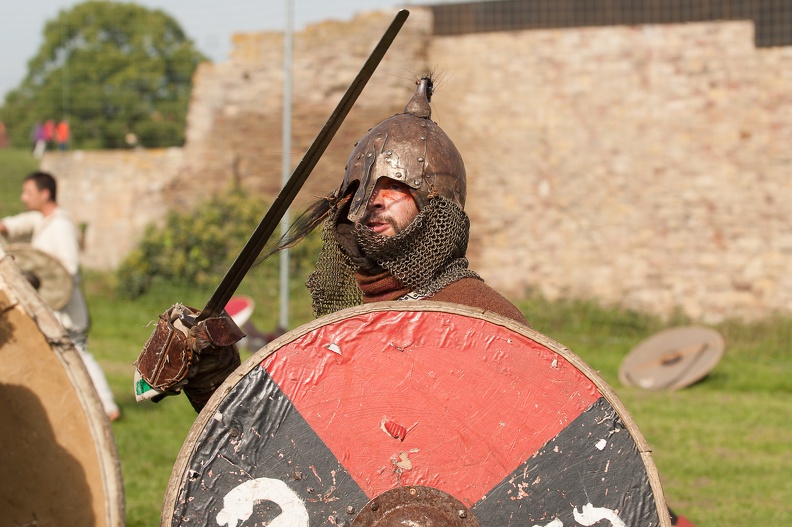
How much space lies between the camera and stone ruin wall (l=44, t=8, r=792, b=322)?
11.5 m

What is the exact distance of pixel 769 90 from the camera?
11.5 meters

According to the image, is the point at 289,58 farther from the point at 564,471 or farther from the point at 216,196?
the point at 564,471

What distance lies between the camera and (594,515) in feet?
7.26

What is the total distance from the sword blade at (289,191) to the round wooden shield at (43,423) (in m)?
0.38

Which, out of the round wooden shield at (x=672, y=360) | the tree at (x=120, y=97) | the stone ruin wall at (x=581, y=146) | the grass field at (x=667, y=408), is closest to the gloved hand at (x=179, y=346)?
the grass field at (x=667, y=408)

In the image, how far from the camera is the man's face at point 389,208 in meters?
2.92

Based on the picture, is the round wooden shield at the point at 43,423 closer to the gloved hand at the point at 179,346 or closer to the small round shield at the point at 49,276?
the gloved hand at the point at 179,346

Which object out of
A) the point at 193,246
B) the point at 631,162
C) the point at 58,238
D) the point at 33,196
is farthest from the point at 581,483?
the point at 193,246

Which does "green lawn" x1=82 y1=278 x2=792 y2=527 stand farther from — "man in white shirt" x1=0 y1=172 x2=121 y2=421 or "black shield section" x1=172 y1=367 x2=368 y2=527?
"black shield section" x1=172 y1=367 x2=368 y2=527

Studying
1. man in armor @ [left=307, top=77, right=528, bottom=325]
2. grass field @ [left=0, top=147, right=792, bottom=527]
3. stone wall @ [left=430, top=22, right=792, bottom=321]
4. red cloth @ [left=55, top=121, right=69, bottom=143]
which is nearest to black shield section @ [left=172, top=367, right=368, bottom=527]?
man in armor @ [left=307, top=77, right=528, bottom=325]

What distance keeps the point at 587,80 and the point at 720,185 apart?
2001mm

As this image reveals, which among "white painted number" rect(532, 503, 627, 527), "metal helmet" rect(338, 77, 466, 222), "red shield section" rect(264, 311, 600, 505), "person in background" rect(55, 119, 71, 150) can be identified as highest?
"metal helmet" rect(338, 77, 466, 222)

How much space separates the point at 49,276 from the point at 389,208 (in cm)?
484

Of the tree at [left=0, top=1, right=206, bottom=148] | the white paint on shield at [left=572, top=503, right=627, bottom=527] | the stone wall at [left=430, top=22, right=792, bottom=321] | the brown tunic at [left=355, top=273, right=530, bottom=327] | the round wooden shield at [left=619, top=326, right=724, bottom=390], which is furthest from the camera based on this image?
the tree at [left=0, top=1, right=206, bottom=148]
